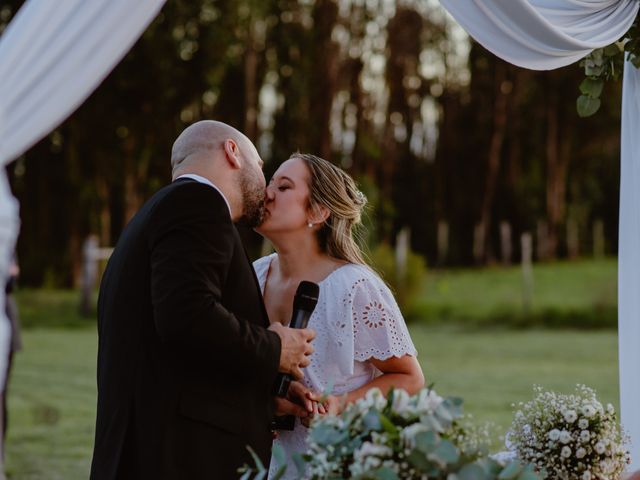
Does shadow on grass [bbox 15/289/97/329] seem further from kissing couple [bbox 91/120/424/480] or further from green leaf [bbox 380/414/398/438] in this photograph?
green leaf [bbox 380/414/398/438]

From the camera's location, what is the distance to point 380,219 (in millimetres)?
33625

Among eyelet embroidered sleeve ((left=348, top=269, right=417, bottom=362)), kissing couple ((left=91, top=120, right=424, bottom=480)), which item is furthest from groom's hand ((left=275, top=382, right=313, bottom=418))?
eyelet embroidered sleeve ((left=348, top=269, right=417, bottom=362))

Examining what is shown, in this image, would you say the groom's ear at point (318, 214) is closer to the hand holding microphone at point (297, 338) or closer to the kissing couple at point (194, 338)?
the kissing couple at point (194, 338)

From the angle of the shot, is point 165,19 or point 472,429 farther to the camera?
point 165,19

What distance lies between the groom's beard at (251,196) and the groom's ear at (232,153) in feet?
0.16

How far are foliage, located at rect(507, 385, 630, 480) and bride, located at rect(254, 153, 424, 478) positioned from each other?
0.44 meters

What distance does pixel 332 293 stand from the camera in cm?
405

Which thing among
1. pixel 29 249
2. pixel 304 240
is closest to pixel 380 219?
pixel 29 249

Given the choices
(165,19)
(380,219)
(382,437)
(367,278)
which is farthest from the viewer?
(380,219)

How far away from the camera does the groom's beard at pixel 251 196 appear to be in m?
3.53

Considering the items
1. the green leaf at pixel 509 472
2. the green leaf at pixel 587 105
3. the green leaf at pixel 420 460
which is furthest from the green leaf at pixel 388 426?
the green leaf at pixel 587 105

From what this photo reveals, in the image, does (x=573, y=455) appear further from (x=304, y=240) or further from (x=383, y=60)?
(x=383, y=60)

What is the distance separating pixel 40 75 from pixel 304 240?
4.07ft

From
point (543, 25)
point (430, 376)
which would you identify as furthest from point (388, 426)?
point (430, 376)
